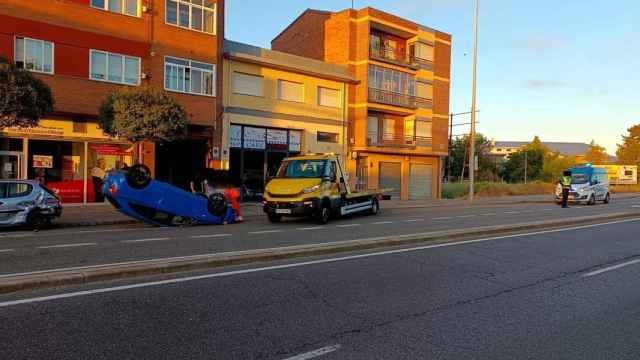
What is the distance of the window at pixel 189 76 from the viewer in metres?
21.6

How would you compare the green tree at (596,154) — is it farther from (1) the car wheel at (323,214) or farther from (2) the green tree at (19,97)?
(2) the green tree at (19,97)

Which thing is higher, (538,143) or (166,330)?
(538,143)

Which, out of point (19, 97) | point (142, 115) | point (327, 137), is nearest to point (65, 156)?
point (142, 115)

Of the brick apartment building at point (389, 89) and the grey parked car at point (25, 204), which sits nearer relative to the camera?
the grey parked car at point (25, 204)

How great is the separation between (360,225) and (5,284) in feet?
33.3

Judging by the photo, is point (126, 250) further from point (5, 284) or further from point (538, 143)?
point (538, 143)

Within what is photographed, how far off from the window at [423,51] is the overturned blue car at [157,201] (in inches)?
997

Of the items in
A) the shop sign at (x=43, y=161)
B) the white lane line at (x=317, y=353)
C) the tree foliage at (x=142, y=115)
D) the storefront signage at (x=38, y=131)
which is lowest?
the white lane line at (x=317, y=353)

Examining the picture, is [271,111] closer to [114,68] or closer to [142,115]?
[114,68]

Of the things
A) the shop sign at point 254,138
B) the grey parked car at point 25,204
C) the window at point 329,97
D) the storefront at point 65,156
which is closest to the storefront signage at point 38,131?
the storefront at point 65,156

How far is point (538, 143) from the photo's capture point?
9338 centimetres

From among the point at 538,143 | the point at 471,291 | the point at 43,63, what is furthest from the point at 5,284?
the point at 538,143

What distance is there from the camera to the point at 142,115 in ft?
55.1

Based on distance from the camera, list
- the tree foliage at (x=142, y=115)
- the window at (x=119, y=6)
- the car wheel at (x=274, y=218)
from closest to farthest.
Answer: the car wheel at (x=274, y=218), the tree foliage at (x=142, y=115), the window at (x=119, y=6)
